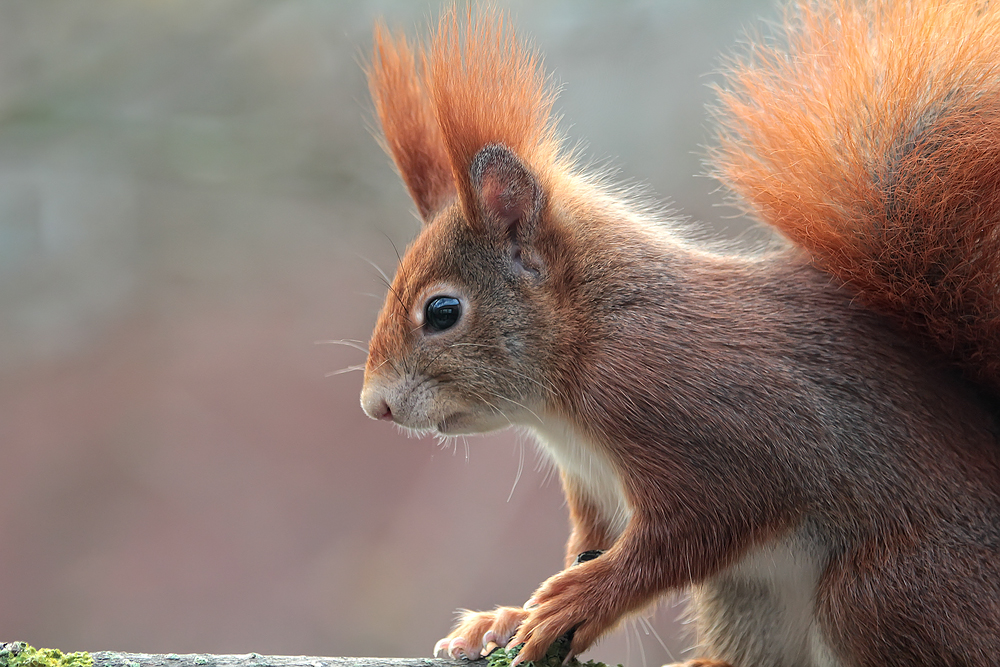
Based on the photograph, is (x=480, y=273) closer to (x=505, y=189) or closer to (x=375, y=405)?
(x=505, y=189)

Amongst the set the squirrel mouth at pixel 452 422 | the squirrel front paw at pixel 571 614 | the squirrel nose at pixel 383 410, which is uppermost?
the squirrel nose at pixel 383 410

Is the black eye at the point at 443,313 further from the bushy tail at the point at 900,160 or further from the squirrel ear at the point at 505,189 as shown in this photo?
the bushy tail at the point at 900,160

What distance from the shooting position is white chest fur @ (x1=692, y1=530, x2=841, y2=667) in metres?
1.17

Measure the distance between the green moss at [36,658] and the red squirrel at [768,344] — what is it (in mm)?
499

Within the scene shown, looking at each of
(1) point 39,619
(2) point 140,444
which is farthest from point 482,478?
(1) point 39,619

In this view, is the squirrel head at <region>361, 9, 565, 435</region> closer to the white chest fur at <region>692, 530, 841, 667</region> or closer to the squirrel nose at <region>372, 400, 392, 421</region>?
the squirrel nose at <region>372, 400, 392, 421</region>

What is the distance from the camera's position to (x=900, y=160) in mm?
1227

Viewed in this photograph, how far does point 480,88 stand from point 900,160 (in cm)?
61

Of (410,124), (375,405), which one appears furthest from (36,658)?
(410,124)

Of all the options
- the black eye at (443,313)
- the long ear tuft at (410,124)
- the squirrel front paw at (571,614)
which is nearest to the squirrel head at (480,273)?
the black eye at (443,313)

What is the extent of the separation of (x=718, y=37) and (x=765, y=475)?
2070mm

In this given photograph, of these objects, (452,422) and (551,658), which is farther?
(452,422)

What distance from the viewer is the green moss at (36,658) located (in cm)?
107

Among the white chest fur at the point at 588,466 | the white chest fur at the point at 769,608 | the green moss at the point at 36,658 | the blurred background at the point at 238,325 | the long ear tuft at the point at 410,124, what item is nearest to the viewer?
the green moss at the point at 36,658
